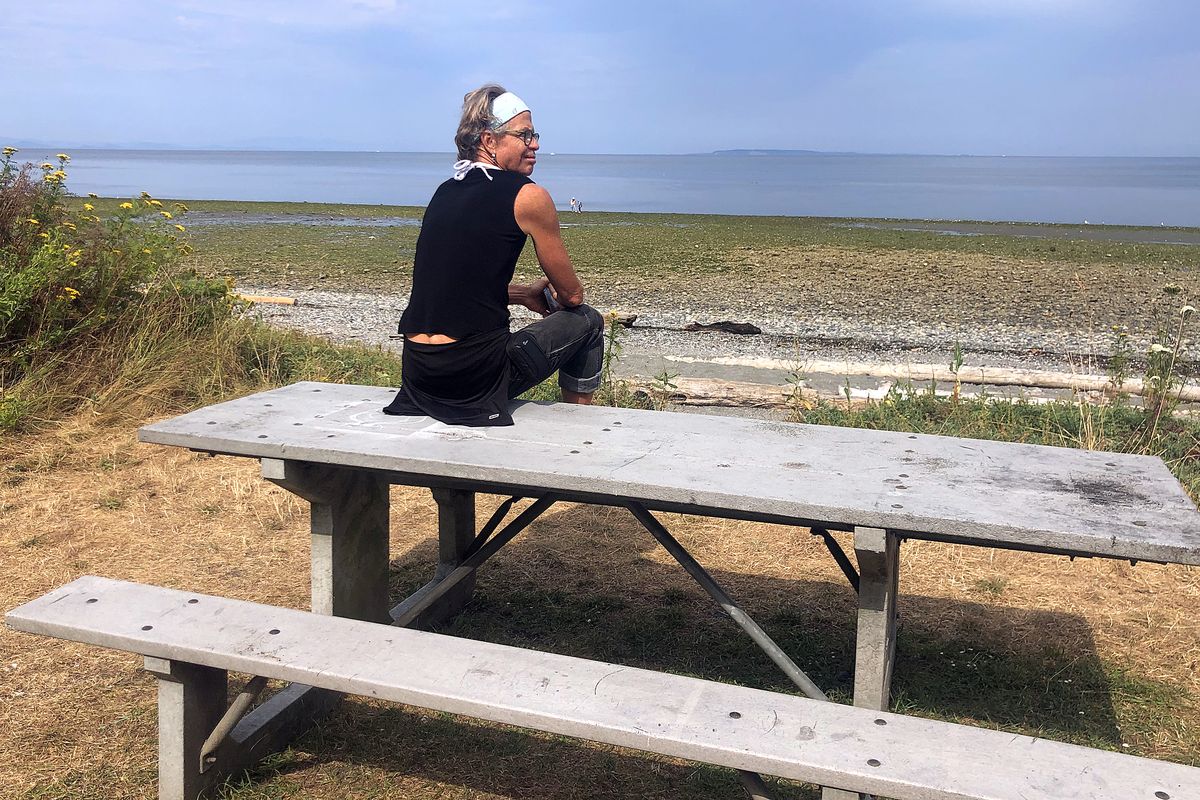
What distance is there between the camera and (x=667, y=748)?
232cm

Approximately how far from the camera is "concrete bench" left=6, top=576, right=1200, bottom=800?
2.19 meters

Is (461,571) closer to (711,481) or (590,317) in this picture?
(590,317)

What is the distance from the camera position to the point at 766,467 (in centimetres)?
306

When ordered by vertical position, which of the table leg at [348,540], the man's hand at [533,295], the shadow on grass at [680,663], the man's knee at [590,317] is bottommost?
the shadow on grass at [680,663]

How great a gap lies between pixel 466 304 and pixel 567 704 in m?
1.59

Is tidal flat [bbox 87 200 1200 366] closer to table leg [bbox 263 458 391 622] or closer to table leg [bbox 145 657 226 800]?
table leg [bbox 263 458 391 622]

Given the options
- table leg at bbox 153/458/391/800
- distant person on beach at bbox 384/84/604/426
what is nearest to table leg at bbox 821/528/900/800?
distant person on beach at bbox 384/84/604/426

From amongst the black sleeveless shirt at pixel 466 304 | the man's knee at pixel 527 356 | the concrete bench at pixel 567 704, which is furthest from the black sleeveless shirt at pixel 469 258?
the concrete bench at pixel 567 704

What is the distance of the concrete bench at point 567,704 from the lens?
7.18ft

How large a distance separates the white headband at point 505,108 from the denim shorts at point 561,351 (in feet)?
2.29

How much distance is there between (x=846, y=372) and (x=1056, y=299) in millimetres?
10997

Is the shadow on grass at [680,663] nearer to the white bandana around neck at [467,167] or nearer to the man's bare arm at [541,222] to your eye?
the man's bare arm at [541,222]

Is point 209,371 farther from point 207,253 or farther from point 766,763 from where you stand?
point 207,253

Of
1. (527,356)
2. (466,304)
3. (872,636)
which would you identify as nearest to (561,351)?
(527,356)
